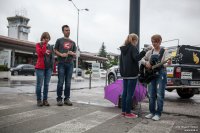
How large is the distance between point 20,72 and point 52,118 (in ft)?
91.6

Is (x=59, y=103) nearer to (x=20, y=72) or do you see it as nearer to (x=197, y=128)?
(x=197, y=128)

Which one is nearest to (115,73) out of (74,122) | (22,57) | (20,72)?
(74,122)

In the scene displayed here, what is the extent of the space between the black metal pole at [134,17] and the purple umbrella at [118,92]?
1.16 metres

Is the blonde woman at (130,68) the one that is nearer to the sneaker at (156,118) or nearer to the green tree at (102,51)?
the sneaker at (156,118)

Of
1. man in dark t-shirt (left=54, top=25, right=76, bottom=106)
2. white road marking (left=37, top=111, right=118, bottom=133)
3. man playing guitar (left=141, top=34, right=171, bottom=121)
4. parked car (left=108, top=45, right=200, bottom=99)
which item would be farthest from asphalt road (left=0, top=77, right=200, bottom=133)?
parked car (left=108, top=45, right=200, bottom=99)

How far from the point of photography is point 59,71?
622 centimetres

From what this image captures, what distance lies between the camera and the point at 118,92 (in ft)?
20.0

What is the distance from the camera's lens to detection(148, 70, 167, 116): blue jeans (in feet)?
16.2

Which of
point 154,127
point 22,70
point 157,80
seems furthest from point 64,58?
point 22,70

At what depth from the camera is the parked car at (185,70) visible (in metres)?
8.20

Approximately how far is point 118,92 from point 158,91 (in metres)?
1.35

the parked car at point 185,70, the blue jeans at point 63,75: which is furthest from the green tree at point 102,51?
the blue jeans at point 63,75

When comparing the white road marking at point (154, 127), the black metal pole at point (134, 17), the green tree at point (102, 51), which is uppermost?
the green tree at point (102, 51)

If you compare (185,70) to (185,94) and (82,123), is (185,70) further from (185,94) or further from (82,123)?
(82,123)
